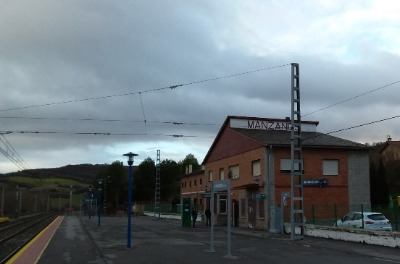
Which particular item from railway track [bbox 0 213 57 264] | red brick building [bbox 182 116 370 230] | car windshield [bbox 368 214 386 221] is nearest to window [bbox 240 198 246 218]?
red brick building [bbox 182 116 370 230]

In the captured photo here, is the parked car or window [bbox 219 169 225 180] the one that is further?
window [bbox 219 169 225 180]

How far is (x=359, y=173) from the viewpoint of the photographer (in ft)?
123

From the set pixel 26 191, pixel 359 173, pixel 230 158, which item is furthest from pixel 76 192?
pixel 359 173

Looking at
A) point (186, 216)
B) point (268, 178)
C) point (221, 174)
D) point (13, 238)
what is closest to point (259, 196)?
point (268, 178)

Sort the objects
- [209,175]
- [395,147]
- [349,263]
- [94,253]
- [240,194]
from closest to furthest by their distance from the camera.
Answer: [349,263] → [94,253] → [240,194] → [209,175] → [395,147]

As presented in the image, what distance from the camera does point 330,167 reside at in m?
37.3

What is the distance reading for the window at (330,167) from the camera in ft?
122

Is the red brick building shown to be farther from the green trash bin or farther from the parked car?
the parked car

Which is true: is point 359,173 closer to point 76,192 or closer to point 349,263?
point 349,263

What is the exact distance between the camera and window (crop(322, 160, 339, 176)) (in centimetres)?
3709

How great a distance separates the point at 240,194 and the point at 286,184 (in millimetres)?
5614

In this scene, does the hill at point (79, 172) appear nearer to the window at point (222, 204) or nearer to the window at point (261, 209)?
the window at point (222, 204)

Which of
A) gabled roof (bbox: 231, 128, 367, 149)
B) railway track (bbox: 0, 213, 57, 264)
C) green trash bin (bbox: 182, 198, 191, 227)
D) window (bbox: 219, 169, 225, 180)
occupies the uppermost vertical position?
gabled roof (bbox: 231, 128, 367, 149)

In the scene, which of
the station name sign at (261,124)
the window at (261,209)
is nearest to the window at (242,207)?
the window at (261,209)
